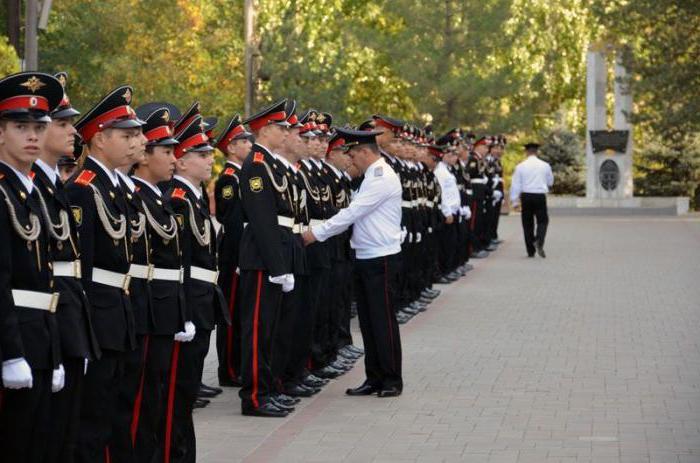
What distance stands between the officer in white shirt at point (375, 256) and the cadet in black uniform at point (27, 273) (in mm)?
5464

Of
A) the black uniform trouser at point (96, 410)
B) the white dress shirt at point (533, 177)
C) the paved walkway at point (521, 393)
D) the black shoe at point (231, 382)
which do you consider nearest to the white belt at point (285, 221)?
the paved walkway at point (521, 393)

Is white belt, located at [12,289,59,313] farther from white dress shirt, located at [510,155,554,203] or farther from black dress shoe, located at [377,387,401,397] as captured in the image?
white dress shirt, located at [510,155,554,203]

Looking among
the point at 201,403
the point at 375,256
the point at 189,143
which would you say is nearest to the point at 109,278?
the point at 189,143

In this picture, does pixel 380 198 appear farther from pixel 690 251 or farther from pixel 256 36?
pixel 256 36

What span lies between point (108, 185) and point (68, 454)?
1512 mm

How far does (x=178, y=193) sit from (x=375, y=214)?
3.62 metres

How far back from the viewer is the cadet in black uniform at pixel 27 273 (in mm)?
6551

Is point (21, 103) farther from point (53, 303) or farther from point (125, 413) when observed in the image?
point (125, 413)

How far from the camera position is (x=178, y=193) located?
9117 millimetres

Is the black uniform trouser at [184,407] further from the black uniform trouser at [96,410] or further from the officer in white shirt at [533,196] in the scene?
the officer in white shirt at [533,196]

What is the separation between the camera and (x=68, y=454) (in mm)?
6914

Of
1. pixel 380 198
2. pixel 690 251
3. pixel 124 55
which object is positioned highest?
pixel 124 55

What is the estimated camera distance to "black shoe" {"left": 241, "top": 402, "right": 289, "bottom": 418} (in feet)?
36.3

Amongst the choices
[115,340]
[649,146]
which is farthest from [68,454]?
[649,146]
